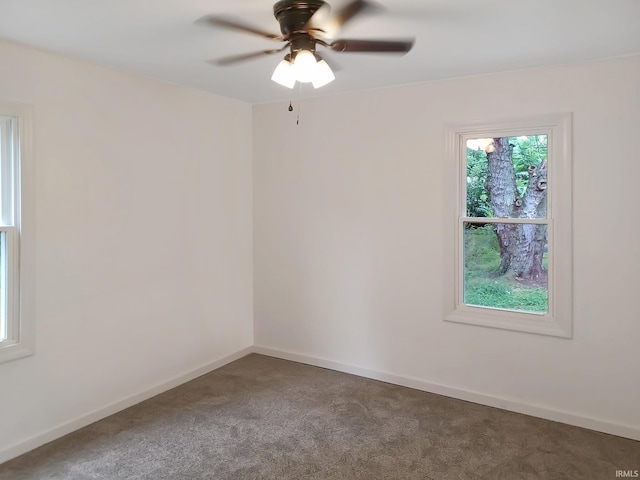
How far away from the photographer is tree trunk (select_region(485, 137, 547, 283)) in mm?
3316

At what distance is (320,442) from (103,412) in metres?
1.53

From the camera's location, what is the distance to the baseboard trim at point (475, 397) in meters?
3.06

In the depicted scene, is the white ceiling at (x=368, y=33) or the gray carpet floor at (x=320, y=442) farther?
the gray carpet floor at (x=320, y=442)

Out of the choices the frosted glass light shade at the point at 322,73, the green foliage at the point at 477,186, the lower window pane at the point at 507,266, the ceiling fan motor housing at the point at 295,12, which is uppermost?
the ceiling fan motor housing at the point at 295,12

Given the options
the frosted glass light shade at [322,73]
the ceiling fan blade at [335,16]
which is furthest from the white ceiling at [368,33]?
the frosted glass light shade at [322,73]

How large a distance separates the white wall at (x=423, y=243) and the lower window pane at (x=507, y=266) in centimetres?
20

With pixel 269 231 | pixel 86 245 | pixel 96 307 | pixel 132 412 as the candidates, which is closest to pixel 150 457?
pixel 132 412

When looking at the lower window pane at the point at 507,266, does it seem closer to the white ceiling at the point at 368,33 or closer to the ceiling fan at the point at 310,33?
the white ceiling at the point at 368,33

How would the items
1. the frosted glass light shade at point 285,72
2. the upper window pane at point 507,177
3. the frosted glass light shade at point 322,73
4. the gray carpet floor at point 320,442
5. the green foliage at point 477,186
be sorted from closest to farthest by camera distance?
the frosted glass light shade at point 322,73 < the frosted glass light shade at point 285,72 < the gray carpet floor at point 320,442 < the upper window pane at point 507,177 < the green foliage at point 477,186

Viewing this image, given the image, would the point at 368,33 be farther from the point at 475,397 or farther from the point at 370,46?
the point at 475,397

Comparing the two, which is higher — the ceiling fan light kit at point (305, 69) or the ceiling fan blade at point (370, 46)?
the ceiling fan blade at point (370, 46)

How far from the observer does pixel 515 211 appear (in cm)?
341

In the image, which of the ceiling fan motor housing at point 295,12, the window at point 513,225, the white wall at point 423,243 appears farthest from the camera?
the window at point 513,225

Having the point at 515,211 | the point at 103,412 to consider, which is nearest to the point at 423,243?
the point at 515,211
